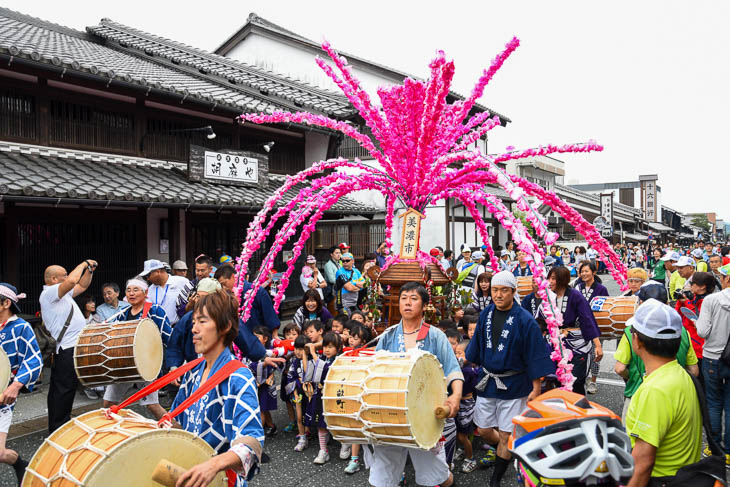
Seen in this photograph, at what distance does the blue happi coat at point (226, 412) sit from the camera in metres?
2.46

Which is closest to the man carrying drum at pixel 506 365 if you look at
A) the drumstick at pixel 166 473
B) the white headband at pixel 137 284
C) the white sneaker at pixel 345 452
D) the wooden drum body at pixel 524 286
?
the white sneaker at pixel 345 452

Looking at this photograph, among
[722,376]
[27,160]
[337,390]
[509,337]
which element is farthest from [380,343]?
[27,160]

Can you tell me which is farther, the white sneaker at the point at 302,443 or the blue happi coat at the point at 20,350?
the white sneaker at the point at 302,443

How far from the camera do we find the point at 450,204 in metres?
20.8

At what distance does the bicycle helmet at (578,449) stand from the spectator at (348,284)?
778cm

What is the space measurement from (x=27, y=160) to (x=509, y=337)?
869 centimetres

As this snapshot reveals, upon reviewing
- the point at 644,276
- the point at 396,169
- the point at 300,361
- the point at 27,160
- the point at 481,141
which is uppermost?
the point at 481,141

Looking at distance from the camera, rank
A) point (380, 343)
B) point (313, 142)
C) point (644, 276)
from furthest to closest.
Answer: point (313, 142), point (644, 276), point (380, 343)

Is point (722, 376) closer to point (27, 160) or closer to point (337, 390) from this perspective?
point (337, 390)

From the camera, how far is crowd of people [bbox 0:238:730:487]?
97.7 inches

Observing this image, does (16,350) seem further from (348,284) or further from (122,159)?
(122,159)

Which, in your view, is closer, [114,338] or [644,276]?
[114,338]

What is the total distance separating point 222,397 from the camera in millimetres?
2594

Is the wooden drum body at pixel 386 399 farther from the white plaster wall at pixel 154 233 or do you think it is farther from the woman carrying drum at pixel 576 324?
the white plaster wall at pixel 154 233
